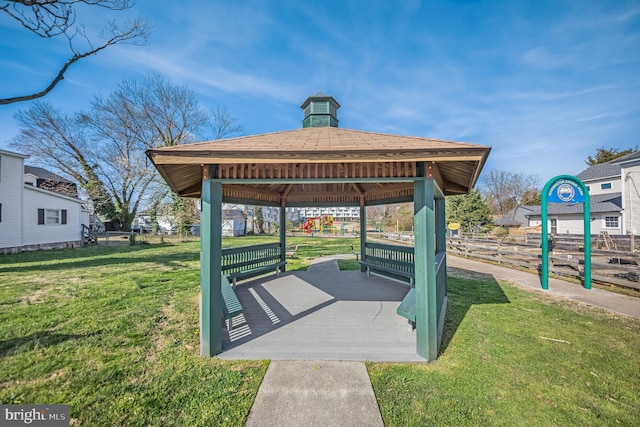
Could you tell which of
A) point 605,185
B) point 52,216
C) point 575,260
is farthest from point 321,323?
point 605,185

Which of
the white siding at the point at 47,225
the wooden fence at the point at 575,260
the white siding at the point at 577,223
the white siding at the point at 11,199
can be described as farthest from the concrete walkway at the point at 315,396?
the white siding at the point at 577,223

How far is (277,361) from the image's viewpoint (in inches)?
139

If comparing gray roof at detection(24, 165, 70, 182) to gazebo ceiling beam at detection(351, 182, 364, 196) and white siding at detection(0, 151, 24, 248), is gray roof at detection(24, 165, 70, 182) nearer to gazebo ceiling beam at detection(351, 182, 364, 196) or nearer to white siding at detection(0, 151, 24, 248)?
white siding at detection(0, 151, 24, 248)

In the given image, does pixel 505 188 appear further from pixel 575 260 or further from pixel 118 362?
pixel 118 362

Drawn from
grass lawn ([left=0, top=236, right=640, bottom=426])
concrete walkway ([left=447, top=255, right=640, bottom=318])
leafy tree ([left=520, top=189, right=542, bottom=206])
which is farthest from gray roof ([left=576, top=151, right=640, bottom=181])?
grass lawn ([left=0, top=236, right=640, bottom=426])

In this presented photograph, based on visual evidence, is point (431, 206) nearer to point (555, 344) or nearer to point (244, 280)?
point (555, 344)

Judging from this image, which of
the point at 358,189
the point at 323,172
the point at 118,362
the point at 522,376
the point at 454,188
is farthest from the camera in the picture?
the point at 358,189

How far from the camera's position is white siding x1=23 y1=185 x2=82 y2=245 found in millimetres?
15516

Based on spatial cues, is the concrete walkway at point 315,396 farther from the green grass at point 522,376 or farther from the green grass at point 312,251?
the green grass at point 312,251

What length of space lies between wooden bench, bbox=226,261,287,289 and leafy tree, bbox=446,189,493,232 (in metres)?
23.6

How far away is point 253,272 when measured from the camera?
7.68 meters

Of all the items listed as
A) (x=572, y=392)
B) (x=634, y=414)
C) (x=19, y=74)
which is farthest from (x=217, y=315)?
(x=19, y=74)

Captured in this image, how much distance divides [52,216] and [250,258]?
1812 cm

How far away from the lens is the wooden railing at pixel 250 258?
696cm
